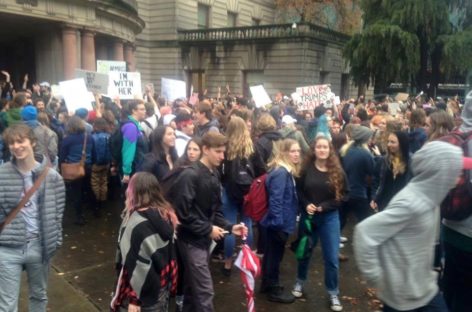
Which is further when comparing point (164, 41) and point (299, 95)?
point (164, 41)

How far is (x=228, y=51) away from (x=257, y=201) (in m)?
31.1

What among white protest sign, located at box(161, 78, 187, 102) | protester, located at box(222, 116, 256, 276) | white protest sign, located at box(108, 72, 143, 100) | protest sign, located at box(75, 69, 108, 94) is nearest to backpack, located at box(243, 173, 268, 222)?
protester, located at box(222, 116, 256, 276)

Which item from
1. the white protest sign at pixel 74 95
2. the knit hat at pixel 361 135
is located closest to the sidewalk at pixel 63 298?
the knit hat at pixel 361 135

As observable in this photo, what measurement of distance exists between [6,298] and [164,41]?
3566 centimetres

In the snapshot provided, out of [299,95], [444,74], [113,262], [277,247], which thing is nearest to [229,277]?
[277,247]

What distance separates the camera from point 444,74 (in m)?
30.0

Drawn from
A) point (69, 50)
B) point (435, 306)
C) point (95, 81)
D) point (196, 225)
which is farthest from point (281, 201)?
point (69, 50)

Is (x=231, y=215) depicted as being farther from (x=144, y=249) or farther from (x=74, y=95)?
(x=74, y=95)

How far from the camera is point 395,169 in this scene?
5.08 m

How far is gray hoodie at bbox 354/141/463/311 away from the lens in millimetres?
2584

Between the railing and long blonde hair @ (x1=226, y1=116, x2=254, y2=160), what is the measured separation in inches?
1073

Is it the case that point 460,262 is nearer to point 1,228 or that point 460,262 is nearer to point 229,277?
point 229,277

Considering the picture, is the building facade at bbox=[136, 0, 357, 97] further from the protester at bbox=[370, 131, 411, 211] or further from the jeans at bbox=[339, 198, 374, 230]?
the protester at bbox=[370, 131, 411, 211]

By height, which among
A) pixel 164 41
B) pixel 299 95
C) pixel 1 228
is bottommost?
pixel 1 228
